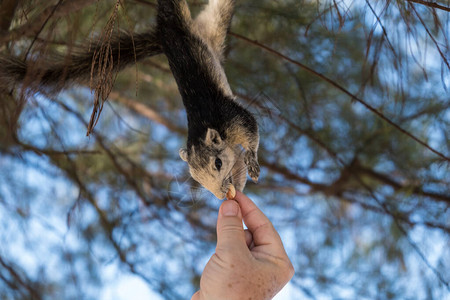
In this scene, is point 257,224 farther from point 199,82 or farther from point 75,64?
point 75,64

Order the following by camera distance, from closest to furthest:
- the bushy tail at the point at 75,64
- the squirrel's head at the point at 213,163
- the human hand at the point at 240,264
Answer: the human hand at the point at 240,264 → the squirrel's head at the point at 213,163 → the bushy tail at the point at 75,64

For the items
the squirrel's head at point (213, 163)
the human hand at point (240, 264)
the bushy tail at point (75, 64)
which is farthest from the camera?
the bushy tail at point (75, 64)

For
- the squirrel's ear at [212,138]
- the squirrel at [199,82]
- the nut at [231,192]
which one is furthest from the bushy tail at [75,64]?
the nut at [231,192]

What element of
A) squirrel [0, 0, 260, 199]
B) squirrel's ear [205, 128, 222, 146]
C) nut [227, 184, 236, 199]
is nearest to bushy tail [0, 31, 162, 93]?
squirrel [0, 0, 260, 199]

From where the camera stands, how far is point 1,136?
74.0 inches

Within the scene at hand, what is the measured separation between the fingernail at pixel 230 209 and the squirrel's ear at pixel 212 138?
15 cm

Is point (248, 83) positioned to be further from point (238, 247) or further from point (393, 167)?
point (238, 247)

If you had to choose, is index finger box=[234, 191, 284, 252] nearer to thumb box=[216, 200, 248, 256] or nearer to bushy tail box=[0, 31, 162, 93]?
thumb box=[216, 200, 248, 256]

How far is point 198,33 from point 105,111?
1.10m

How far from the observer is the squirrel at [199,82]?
104cm

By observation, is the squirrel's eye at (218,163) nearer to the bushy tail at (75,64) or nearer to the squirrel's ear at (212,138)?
the squirrel's ear at (212,138)

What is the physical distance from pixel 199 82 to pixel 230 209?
368 mm

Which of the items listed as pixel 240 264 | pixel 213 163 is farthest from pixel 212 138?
pixel 240 264

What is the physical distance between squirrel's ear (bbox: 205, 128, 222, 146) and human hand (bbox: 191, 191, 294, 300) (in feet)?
0.48
